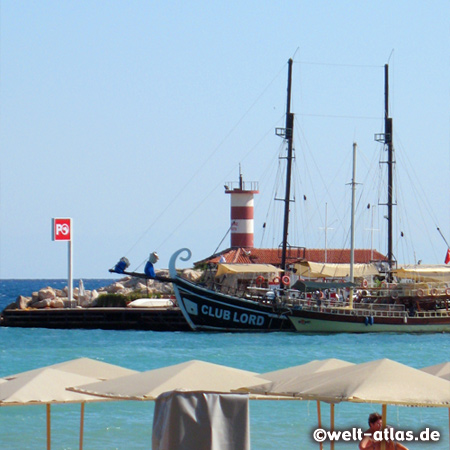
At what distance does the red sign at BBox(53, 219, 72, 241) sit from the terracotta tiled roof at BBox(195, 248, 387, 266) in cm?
814

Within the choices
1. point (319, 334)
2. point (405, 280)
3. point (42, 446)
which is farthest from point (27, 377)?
point (405, 280)

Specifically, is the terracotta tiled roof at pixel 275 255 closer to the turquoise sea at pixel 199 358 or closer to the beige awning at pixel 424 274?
the beige awning at pixel 424 274

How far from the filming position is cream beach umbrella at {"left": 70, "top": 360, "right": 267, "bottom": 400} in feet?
35.6

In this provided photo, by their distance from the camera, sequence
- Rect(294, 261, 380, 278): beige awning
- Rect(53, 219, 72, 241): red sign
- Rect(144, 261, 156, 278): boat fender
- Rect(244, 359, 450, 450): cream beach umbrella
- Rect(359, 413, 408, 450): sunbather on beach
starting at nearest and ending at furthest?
Rect(244, 359, 450, 450): cream beach umbrella < Rect(359, 413, 408, 450): sunbather on beach < Rect(144, 261, 156, 278): boat fender < Rect(294, 261, 380, 278): beige awning < Rect(53, 219, 72, 241): red sign

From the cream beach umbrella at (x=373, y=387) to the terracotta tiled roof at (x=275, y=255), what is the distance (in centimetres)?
4260

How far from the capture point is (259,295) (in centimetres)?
4497

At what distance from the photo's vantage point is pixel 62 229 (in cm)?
5491

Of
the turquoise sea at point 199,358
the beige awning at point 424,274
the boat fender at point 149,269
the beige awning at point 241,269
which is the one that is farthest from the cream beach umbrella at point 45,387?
the beige awning at point 424,274

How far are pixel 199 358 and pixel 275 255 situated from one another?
26.7m

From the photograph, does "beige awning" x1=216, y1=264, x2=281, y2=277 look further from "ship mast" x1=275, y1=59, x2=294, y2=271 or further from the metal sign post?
the metal sign post

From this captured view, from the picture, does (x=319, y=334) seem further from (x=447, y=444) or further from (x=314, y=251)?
(x=447, y=444)

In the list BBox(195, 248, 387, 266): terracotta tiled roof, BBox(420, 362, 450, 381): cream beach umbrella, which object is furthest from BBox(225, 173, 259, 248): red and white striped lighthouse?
BBox(420, 362, 450, 381): cream beach umbrella

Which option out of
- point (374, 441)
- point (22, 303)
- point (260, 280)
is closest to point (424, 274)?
point (260, 280)

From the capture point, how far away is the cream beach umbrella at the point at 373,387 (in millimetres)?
9805
